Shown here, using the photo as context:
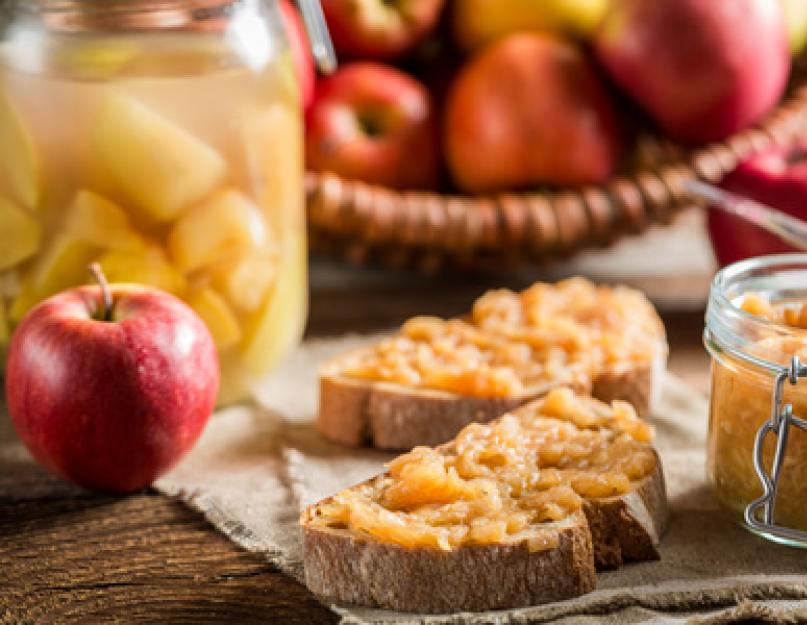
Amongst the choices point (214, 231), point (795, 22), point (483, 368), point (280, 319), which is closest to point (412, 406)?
point (483, 368)

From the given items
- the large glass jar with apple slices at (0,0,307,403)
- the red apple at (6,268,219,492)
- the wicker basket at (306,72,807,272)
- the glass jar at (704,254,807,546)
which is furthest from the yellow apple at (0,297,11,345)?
the glass jar at (704,254,807,546)

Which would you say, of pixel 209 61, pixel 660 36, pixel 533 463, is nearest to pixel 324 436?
pixel 533 463

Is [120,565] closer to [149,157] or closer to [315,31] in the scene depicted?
[149,157]

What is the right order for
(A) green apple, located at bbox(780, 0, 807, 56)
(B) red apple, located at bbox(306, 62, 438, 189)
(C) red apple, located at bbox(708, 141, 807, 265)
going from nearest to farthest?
1. (C) red apple, located at bbox(708, 141, 807, 265)
2. (B) red apple, located at bbox(306, 62, 438, 189)
3. (A) green apple, located at bbox(780, 0, 807, 56)

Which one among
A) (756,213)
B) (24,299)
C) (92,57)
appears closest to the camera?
(92,57)

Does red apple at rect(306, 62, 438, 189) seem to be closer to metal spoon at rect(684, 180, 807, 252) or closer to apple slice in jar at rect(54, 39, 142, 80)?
metal spoon at rect(684, 180, 807, 252)
